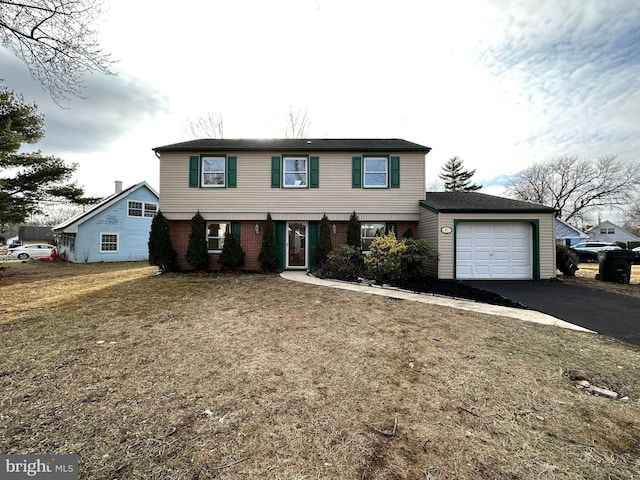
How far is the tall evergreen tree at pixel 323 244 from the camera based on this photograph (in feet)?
36.9

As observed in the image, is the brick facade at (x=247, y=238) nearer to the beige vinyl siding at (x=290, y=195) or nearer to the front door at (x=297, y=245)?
the beige vinyl siding at (x=290, y=195)

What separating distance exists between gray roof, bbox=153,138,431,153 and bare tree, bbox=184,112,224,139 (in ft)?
32.4

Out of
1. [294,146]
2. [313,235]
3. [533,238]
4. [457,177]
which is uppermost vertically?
[457,177]

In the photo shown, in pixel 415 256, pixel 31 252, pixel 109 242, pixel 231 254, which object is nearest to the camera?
pixel 415 256

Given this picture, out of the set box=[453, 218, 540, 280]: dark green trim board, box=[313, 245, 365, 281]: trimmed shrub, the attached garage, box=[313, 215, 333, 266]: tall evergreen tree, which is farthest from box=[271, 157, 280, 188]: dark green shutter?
box=[453, 218, 540, 280]: dark green trim board

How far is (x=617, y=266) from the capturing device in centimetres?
987

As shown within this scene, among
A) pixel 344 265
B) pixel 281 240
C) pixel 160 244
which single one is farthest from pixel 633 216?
pixel 160 244

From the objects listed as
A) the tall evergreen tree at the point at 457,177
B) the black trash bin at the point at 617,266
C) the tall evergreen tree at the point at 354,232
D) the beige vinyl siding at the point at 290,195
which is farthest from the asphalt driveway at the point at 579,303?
the tall evergreen tree at the point at 457,177

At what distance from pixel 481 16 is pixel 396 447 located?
33.4 feet

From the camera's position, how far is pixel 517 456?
1.99 metres

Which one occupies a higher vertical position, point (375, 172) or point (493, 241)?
point (375, 172)

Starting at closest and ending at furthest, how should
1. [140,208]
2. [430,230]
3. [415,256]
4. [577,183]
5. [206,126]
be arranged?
[415,256]
[430,230]
[140,208]
[206,126]
[577,183]

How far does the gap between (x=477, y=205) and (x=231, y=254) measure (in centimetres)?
1033

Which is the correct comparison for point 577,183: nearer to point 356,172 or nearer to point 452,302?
point 356,172
